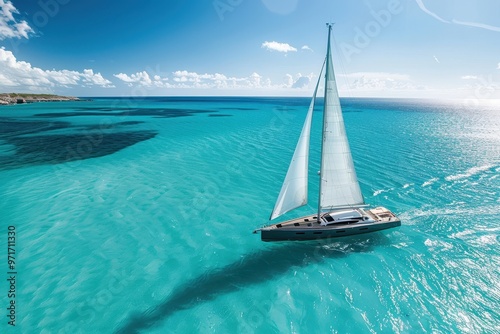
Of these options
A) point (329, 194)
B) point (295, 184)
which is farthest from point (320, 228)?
point (295, 184)

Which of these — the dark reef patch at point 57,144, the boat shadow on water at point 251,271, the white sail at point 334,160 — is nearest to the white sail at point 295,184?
the white sail at point 334,160

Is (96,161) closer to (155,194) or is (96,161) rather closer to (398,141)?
(155,194)

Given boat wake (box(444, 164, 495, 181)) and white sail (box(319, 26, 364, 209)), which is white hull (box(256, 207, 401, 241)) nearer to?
white sail (box(319, 26, 364, 209))

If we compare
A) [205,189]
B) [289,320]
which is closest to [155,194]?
[205,189]

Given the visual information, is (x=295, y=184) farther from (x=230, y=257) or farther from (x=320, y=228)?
(x=230, y=257)

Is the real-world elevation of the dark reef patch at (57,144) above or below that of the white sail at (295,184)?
below

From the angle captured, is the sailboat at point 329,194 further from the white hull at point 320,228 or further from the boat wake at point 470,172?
the boat wake at point 470,172

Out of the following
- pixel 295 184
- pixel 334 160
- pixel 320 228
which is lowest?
pixel 320 228

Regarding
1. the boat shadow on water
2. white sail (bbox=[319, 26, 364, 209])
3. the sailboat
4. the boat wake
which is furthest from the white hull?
the boat wake

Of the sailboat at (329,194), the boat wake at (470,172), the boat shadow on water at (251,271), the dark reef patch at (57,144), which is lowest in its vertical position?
the boat shadow on water at (251,271)
